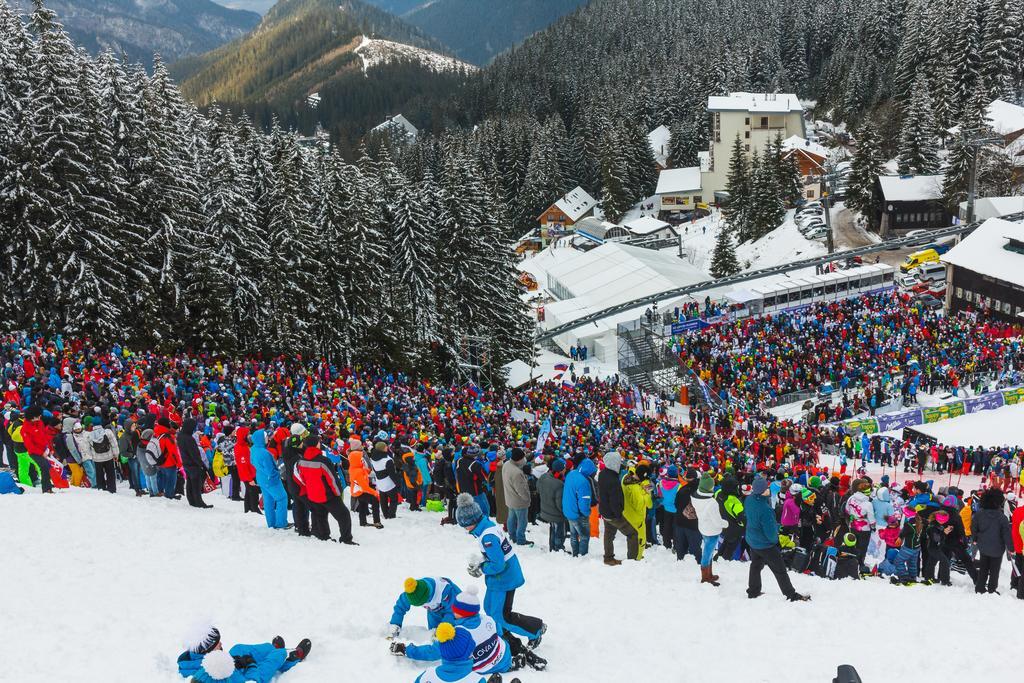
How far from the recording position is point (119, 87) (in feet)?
88.7

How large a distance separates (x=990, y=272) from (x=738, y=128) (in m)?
48.5

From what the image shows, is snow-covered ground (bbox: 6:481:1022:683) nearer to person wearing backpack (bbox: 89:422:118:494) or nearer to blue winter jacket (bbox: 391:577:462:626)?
blue winter jacket (bbox: 391:577:462:626)

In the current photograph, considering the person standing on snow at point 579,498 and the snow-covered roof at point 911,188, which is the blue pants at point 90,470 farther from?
the snow-covered roof at point 911,188

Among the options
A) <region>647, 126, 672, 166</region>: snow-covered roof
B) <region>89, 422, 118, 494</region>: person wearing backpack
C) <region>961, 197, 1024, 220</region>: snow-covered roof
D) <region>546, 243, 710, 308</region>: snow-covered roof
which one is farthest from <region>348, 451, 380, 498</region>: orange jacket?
<region>647, 126, 672, 166</region>: snow-covered roof

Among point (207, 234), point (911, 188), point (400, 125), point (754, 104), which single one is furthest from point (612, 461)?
point (400, 125)

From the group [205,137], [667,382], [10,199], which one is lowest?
[667,382]

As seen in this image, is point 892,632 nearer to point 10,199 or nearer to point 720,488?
point 720,488

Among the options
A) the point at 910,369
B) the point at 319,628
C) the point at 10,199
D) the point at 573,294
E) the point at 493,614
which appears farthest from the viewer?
the point at 573,294

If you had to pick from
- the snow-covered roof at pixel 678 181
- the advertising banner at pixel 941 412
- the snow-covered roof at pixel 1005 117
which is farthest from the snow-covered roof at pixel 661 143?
the advertising banner at pixel 941 412

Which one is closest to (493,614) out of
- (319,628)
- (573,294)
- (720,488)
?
(319,628)

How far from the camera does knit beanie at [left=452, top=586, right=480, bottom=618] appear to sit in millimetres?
6458

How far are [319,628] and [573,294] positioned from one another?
151 feet

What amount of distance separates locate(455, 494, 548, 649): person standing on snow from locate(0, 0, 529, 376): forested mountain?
849 inches

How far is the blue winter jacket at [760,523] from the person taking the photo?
29.2 feet
